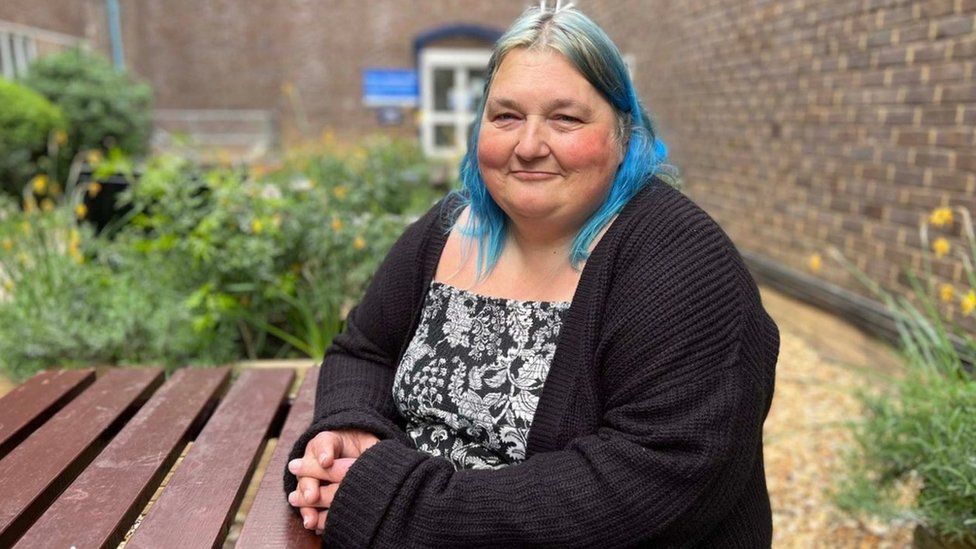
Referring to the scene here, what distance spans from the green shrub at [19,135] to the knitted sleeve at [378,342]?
8627 mm

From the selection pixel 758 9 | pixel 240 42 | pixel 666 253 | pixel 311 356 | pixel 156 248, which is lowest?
pixel 311 356

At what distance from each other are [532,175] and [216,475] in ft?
2.93

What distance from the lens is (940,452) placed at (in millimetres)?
2004

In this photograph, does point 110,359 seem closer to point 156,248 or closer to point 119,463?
point 156,248

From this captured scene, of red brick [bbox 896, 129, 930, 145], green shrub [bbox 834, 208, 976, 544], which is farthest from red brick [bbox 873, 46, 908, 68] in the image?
green shrub [bbox 834, 208, 976, 544]

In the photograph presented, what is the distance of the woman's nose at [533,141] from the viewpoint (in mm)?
1507

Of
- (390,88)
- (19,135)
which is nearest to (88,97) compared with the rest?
(19,135)

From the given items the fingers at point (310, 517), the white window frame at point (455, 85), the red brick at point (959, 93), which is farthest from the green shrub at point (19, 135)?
the white window frame at point (455, 85)

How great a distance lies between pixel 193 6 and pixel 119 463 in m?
19.9

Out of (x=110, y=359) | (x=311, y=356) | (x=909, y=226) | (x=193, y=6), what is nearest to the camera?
(x=110, y=359)

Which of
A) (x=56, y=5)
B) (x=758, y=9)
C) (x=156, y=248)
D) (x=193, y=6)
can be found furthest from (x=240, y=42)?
(x=156, y=248)

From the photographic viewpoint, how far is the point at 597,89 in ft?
4.95

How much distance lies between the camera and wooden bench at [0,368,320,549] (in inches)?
54.0

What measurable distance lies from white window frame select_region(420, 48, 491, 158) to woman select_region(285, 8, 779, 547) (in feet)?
60.3
